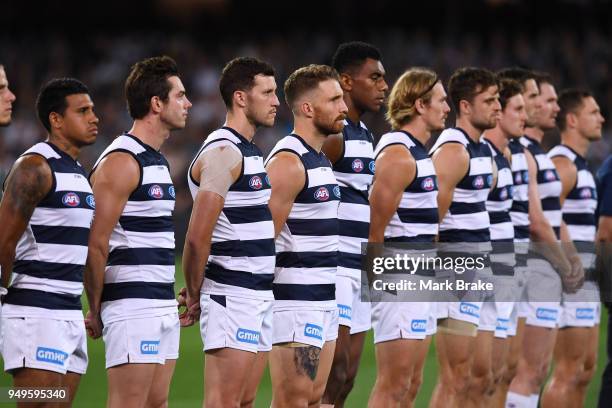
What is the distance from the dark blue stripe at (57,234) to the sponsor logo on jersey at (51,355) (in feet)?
1.87

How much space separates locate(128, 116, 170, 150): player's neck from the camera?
22.1ft

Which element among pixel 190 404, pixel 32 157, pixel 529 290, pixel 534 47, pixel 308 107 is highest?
pixel 534 47

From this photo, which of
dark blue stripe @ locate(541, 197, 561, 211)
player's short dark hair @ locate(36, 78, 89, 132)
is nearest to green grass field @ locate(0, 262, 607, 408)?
dark blue stripe @ locate(541, 197, 561, 211)

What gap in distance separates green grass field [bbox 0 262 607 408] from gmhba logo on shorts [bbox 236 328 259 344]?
3.31m

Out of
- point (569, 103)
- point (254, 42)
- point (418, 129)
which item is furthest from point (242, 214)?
point (254, 42)

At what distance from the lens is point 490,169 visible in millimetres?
8867

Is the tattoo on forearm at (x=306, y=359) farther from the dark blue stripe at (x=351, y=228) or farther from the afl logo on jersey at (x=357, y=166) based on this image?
the afl logo on jersey at (x=357, y=166)

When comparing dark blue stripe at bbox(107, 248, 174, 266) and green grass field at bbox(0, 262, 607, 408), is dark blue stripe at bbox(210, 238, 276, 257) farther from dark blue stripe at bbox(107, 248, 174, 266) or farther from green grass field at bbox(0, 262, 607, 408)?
green grass field at bbox(0, 262, 607, 408)

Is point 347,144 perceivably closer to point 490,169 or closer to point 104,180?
point 490,169

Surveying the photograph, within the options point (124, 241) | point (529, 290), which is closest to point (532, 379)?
point (529, 290)

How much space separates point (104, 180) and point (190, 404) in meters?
4.03

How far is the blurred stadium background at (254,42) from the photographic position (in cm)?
2106

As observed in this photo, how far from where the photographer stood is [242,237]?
6.73 m

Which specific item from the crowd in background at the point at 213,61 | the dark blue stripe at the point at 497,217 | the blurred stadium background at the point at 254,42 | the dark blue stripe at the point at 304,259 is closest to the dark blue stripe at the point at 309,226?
the dark blue stripe at the point at 304,259
